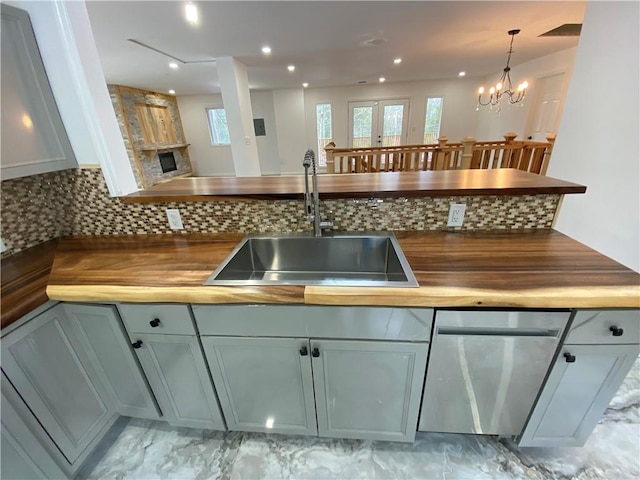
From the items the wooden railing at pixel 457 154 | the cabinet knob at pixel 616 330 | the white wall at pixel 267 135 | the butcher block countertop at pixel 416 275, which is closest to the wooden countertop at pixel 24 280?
the butcher block countertop at pixel 416 275

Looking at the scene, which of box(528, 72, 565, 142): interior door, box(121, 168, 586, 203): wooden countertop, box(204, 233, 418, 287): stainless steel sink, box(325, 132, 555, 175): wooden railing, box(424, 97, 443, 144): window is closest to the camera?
box(121, 168, 586, 203): wooden countertop

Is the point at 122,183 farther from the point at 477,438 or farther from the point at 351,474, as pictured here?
the point at 477,438

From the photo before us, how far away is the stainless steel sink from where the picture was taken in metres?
1.34

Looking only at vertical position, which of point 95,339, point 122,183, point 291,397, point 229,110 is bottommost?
point 291,397

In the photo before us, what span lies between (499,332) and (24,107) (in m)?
2.10

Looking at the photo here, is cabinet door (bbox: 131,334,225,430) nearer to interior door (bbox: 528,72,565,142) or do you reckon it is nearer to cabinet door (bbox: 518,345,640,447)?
cabinet door (bbox: 518,345,640,447)

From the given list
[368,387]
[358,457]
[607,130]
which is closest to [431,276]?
[368,387]

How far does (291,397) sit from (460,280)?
87 cm

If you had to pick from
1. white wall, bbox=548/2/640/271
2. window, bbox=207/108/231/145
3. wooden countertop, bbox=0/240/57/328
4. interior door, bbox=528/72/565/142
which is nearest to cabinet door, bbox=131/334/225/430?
wooden countertop, bbox=0/240/57/328

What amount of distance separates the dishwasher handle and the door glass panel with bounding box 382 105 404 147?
329 inches

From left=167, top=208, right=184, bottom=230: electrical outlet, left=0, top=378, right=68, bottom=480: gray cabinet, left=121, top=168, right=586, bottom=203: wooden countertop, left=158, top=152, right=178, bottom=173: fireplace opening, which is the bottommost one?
left=0, top=378, right=68, bottom=480: gray cabinet

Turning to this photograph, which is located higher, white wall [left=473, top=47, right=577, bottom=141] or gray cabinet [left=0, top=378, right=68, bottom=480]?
white wall [left=473, top=47, right=577, bottom=141]

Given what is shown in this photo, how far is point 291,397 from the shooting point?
1174mm

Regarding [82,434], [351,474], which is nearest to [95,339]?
[82,434]
